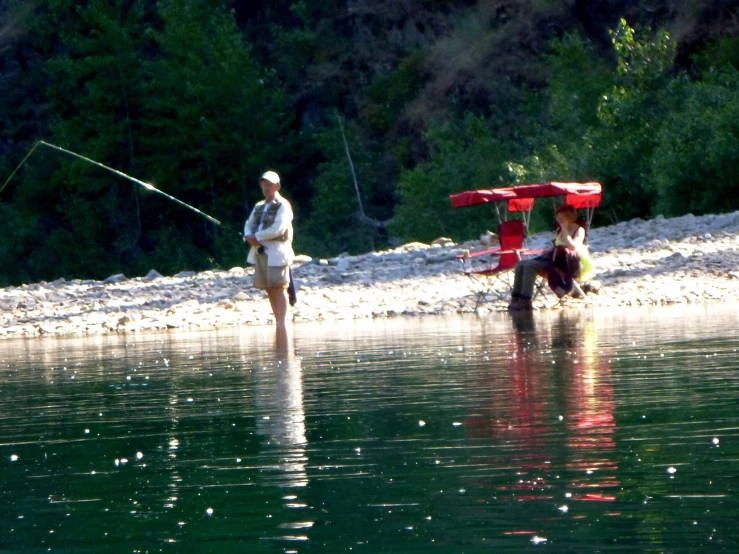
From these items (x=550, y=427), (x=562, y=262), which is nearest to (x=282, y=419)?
(x=550, y=427)

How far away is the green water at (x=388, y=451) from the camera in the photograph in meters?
4.21

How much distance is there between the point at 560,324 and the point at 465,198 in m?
3.83

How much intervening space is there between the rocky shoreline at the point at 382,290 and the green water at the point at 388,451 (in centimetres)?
557

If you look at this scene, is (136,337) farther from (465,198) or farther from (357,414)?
(357,414)

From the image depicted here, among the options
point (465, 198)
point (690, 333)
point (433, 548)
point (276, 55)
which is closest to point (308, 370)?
point (690, 333)

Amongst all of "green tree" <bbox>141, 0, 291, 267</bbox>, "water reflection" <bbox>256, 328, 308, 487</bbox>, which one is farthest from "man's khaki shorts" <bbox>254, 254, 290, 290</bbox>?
"green tree" <bbox>141, 0, 291, 267</bbox>

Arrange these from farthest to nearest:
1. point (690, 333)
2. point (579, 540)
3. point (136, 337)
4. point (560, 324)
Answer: point (136, 337)
point (560, 324)
point (690, 333)
point (579, 540)

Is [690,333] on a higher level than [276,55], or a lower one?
lower

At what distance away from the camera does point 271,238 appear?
12.7m

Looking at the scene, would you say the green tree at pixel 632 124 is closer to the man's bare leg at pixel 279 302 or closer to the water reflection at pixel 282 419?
the man's bare leg at pixel 279 302

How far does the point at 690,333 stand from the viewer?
10812 mm

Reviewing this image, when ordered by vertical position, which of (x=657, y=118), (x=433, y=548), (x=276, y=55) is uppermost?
(x=276, y=55)

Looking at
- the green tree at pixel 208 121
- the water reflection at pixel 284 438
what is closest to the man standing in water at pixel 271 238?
the water reflection at pixel 284 438

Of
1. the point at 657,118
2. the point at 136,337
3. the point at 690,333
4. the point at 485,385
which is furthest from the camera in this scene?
the point at 657,118
